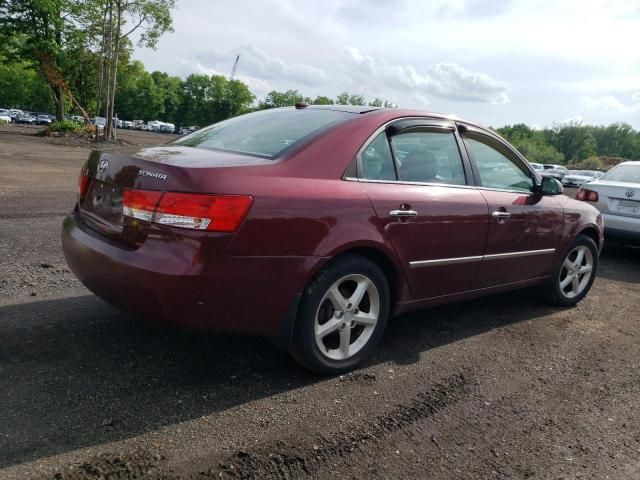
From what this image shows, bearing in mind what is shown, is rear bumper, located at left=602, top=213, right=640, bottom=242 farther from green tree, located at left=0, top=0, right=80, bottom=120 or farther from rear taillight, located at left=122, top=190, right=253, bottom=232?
green tree, located at left=0, top=0, right=80, bottom=120

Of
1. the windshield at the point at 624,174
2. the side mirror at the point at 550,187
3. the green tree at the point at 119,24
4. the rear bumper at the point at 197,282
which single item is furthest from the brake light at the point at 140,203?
the green tree at the point at 119,24

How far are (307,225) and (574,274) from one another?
340cm

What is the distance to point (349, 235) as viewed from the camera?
3070mm

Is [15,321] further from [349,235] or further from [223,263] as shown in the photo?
[349,235]

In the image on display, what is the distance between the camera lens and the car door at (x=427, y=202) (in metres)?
3.36

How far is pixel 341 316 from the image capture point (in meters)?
3.22

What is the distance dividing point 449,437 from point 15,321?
9.56 ft

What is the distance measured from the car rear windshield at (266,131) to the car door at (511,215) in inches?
50.1

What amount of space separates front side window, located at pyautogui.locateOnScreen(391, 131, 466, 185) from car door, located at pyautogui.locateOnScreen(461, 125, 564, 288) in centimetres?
19

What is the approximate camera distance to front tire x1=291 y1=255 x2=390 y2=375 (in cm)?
303

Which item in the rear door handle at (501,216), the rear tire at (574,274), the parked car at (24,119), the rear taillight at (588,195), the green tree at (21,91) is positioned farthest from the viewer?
the green tree at (21,91)

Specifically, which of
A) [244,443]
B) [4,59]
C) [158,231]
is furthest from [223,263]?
[4,59]

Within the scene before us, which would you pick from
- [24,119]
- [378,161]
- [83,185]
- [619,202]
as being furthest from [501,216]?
[24,119]

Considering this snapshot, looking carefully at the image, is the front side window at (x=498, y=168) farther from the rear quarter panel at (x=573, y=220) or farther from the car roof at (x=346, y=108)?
the car roof at (x=346, y=108)
